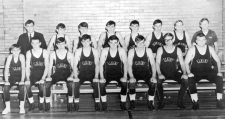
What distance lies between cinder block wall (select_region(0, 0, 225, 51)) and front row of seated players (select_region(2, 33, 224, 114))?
211cm

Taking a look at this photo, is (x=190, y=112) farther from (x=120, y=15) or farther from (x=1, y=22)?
(x=1, y=22)

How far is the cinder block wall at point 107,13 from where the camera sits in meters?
7.37

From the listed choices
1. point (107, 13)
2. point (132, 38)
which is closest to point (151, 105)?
point (132, 38)

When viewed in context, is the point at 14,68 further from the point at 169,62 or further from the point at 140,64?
the point at 169,62

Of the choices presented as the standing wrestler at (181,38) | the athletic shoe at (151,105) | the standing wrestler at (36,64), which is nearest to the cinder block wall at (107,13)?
the standing wrestler at (181,38)

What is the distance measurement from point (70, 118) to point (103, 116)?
1.90 ft

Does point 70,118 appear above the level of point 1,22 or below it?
below

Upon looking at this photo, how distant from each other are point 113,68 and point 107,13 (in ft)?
7.95

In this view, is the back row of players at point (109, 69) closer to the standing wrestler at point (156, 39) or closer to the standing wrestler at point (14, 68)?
the standing wrestler at point (14, 68)

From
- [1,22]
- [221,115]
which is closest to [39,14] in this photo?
[1,22]

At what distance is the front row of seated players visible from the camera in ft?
17.3

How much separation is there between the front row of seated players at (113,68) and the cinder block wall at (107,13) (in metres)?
2.11

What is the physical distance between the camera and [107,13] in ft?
24.4

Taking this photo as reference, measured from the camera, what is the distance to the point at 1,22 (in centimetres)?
732
